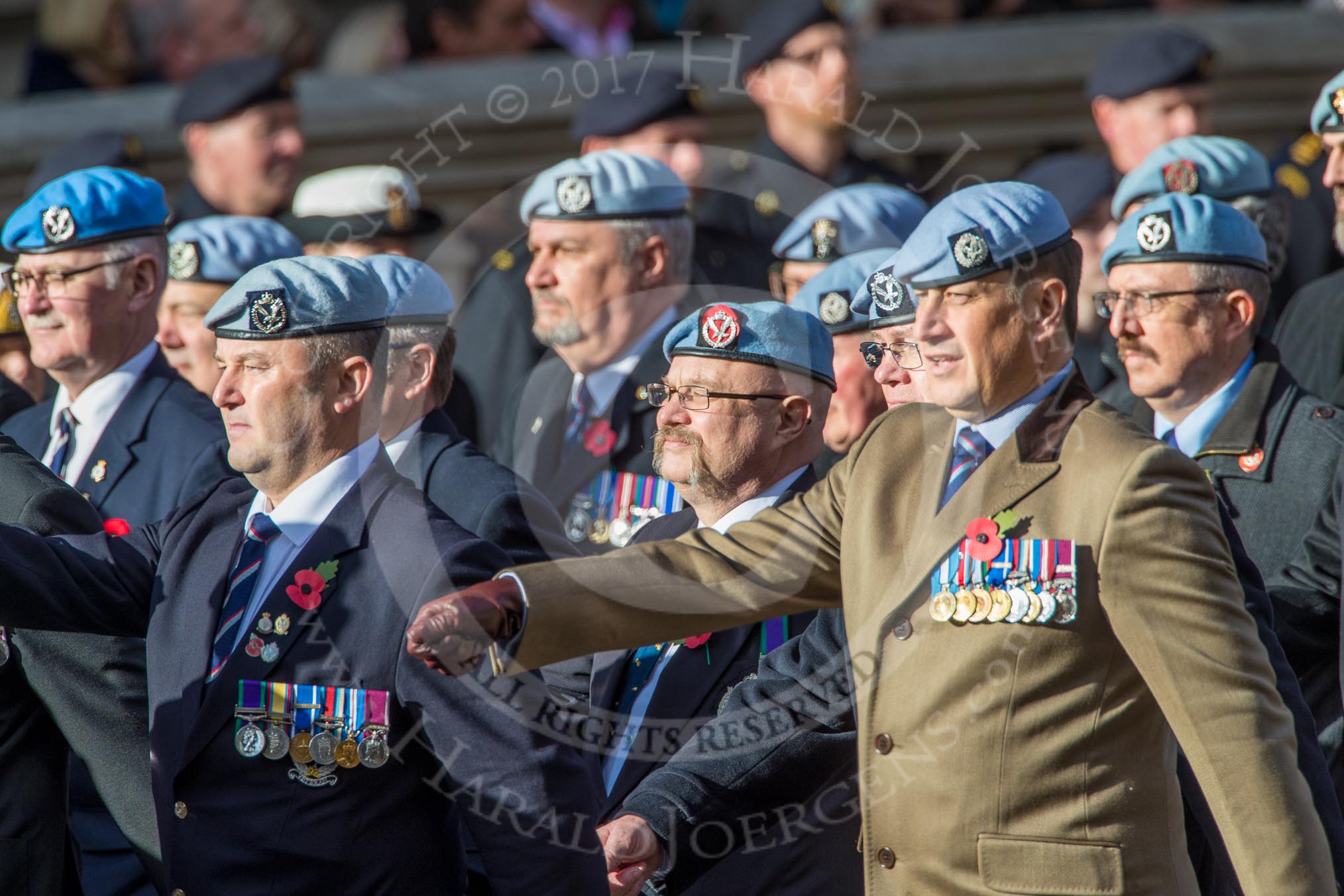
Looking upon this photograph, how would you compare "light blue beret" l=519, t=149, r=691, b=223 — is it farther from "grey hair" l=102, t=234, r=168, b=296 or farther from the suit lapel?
the suit lapel

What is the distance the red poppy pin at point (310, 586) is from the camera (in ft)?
12.0

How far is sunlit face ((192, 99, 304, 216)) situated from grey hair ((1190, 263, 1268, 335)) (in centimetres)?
402

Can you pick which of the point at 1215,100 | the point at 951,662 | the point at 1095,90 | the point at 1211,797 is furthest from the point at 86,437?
the point at 1215,100

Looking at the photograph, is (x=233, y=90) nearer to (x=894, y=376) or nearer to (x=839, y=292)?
(x=839, y=292)

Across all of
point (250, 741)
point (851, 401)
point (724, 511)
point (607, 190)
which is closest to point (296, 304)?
point (250, 741)

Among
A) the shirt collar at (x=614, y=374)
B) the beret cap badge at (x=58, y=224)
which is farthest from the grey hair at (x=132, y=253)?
the shirt collar at (x=614, y=374)

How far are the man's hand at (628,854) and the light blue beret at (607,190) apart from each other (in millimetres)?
2579

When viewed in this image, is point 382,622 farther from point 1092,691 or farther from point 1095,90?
point 1095,90

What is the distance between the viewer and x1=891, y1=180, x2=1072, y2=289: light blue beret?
3.16 m

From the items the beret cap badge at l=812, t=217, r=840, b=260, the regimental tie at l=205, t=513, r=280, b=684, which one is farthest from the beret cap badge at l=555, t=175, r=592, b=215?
the regimental tie at l=205, t=513, r=280, b=684

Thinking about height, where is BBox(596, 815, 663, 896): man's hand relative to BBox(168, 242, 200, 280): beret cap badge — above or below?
below

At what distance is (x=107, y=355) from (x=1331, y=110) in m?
3.63

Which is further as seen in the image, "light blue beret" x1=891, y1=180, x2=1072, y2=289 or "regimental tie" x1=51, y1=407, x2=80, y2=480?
"regimental tie" x1=51, y1=407, x2=80, y2=480

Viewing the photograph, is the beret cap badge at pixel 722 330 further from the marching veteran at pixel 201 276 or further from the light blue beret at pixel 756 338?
the marching veteran at pixel 201 276
